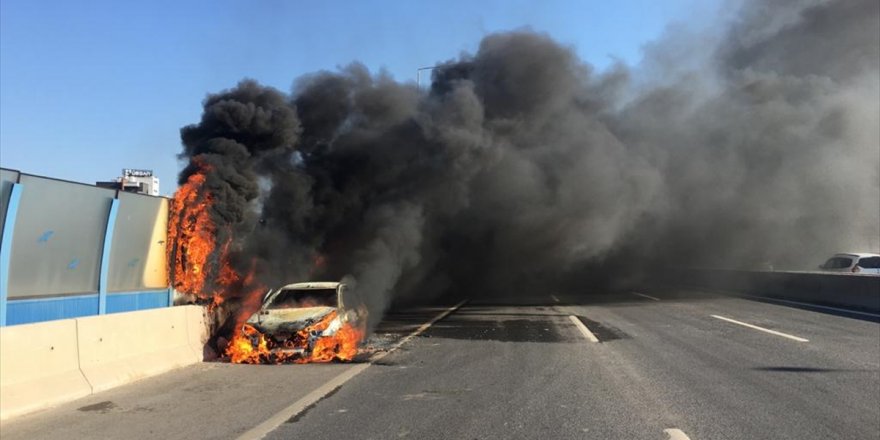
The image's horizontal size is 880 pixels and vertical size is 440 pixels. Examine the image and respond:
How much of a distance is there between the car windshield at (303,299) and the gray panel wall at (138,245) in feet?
6.17

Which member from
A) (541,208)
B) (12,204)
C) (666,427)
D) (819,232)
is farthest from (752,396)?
(819,232)

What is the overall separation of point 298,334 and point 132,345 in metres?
2.27

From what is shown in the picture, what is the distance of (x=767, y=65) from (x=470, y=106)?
22579 millimetres

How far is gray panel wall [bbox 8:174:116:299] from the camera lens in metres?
7.16

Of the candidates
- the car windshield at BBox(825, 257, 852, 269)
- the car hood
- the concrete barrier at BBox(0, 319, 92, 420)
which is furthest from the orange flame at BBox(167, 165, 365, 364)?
the car windshield at BBox(825, 257, 852, 269)

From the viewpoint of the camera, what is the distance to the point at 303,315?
9.91m

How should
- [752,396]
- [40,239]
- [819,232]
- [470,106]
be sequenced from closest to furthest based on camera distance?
[752,396], [40,239], [470,106], [819,232]

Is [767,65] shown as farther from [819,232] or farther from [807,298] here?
[807,298]

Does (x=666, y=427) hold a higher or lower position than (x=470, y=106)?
lower

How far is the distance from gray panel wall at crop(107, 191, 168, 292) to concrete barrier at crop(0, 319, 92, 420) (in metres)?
2.32

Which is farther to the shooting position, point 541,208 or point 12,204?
point 541,208

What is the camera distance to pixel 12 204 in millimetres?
6602

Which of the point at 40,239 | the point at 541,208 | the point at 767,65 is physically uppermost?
the point at 767,65

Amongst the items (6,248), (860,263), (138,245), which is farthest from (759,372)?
(860,263)
